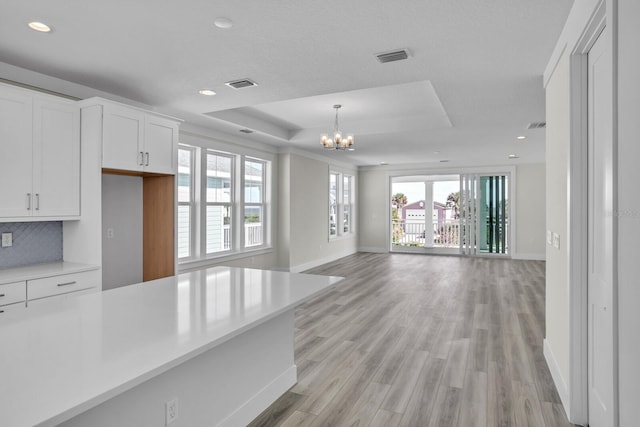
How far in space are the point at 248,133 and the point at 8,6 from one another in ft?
12.5

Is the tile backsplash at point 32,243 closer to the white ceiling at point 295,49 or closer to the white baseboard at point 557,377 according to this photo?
the white ceiling at point 295,49

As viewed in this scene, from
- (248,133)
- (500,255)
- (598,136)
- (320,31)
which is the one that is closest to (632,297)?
(598,136)

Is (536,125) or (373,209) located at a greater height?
(536,125)

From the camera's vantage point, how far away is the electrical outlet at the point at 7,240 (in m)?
3.27

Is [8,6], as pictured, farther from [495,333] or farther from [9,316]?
[495,333]

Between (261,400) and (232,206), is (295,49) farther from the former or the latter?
(232,206)

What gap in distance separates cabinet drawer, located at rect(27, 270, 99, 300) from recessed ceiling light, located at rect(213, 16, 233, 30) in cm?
240

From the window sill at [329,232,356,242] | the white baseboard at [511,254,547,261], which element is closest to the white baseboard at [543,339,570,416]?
A: the window sill at [329,232,356,242]

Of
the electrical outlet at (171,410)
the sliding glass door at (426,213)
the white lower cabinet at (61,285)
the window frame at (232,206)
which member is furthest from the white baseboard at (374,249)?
the electrical outlet at (171,410)

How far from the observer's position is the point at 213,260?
231 inches

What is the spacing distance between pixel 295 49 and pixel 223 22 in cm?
62

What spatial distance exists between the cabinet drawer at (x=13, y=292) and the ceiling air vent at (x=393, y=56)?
327 cm

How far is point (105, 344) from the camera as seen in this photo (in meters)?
1.37

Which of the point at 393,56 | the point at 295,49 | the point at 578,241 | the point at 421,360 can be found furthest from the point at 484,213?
the point at 295,49
